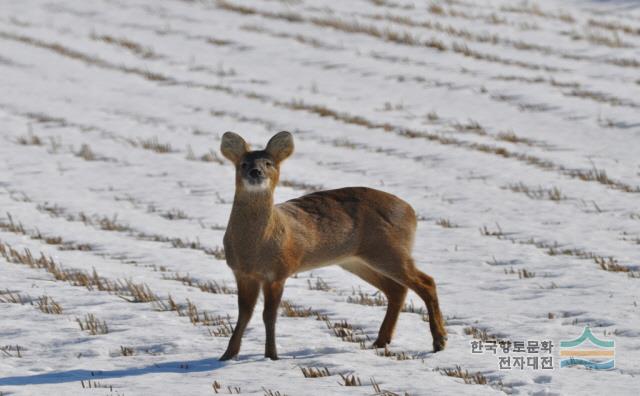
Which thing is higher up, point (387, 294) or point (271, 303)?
point (271, 303)

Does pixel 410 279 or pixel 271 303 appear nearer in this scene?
pixel 271 303

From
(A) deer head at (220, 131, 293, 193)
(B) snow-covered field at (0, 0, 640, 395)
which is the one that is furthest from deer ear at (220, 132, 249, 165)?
(B) snow-covered field at (0, 0, 640, 395)

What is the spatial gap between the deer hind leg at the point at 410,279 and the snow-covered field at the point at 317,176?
152mm

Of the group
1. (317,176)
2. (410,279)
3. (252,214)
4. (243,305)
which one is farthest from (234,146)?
(317,176)

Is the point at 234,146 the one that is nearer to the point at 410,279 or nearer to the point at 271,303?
the point at 271,303

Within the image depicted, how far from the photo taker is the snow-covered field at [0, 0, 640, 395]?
894cm

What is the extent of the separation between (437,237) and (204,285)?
349cm

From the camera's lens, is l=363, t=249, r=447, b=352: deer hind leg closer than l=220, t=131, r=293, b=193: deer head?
No

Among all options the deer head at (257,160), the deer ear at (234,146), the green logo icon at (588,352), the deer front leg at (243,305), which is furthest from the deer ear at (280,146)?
the green logo icon at (588,352)

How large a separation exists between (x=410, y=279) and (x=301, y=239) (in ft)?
3.00

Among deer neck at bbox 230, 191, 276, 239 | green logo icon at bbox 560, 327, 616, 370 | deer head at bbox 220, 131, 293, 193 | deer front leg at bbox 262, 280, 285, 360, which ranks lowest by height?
green logo icon at bbox 560, 327, 616, 370

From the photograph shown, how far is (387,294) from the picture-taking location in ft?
31.1

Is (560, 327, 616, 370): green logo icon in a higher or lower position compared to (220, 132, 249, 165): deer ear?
lower

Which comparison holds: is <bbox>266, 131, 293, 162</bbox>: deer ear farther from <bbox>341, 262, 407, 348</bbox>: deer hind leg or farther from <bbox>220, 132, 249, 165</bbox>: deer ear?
<bbox>341, 262, 407, 348</bbox>: deer hind leg
